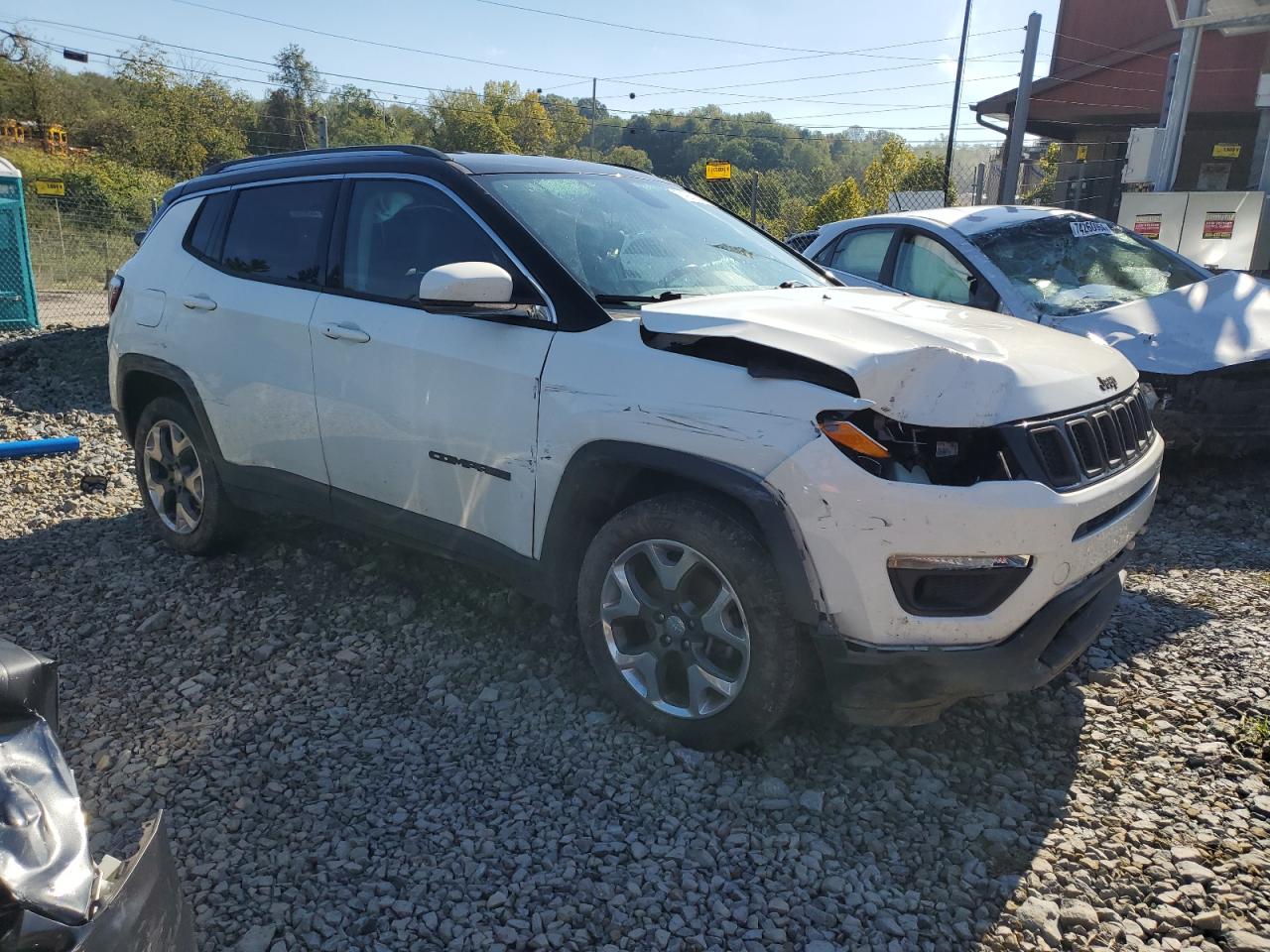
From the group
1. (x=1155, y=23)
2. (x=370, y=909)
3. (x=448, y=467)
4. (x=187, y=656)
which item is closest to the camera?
(x=370, y=909)

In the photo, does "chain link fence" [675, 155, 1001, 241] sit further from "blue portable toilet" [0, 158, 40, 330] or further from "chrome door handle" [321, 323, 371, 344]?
"chrome door handle" [321, 323, 371, 344]

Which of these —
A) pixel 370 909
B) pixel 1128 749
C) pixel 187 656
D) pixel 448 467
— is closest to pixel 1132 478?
pixel 1128 749

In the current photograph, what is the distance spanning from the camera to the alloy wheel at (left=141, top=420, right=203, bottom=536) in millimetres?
4617

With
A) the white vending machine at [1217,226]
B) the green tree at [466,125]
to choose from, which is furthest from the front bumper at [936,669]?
the green tree at [466,125]

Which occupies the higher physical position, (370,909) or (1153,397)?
(1153,397)

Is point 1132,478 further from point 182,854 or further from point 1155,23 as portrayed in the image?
point 1155,23

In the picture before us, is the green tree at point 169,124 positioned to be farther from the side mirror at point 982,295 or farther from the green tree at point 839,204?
the side mirror at point 982,295

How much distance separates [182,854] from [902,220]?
19.0ft

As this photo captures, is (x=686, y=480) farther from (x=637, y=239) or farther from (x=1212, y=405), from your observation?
(x=1212, y=405)

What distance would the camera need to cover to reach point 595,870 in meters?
2.52

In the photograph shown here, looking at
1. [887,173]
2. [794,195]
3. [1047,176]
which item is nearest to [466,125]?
[794,195]

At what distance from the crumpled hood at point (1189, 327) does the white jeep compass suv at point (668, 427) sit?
2.27m

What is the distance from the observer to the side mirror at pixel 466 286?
2.99 m

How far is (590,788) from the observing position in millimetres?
2855
